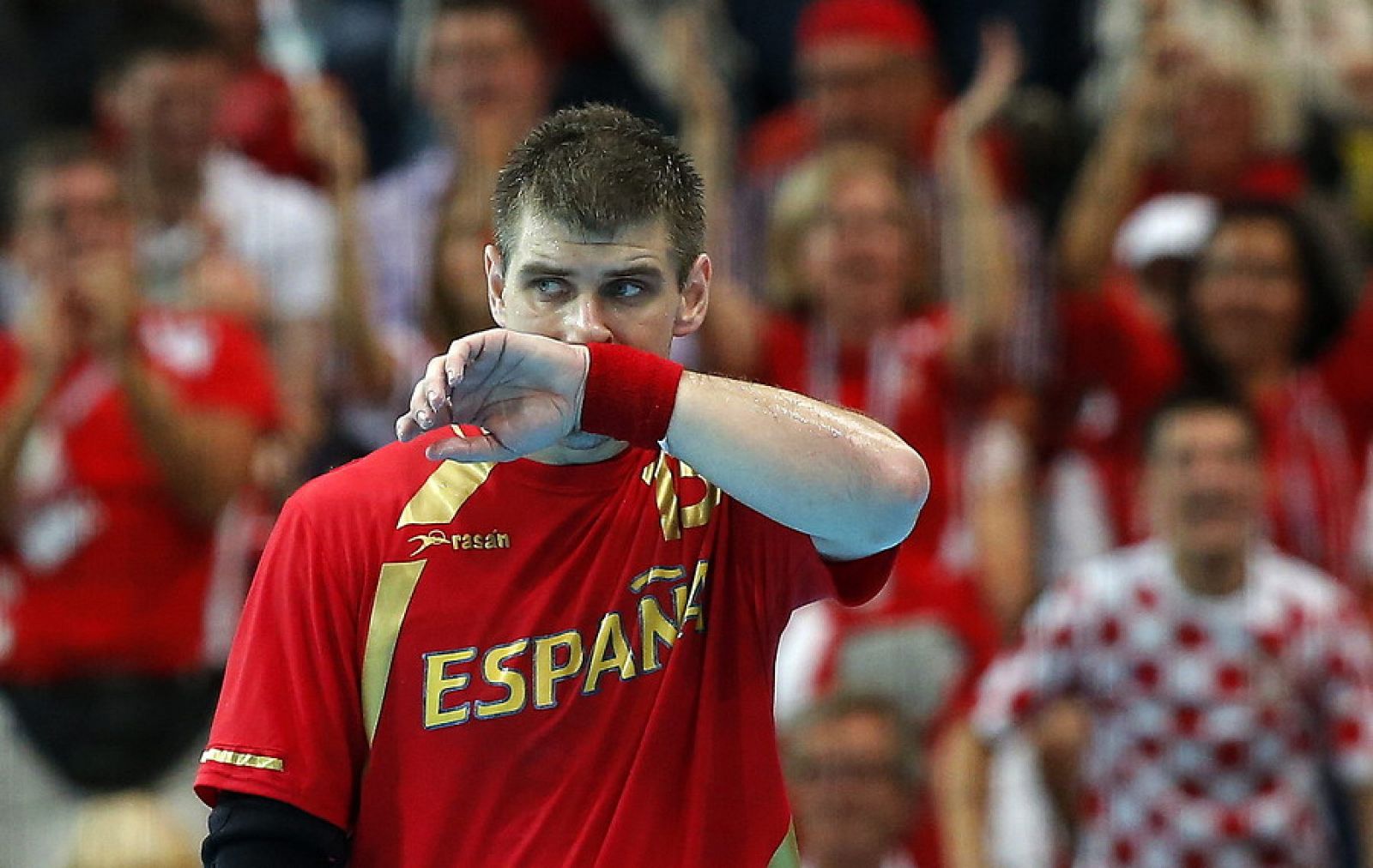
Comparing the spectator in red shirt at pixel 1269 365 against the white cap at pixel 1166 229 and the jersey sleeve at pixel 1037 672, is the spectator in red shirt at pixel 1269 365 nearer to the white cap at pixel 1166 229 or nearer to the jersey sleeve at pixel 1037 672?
the white cap at pixel 1166 229

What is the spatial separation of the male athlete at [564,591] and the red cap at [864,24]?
141 inches

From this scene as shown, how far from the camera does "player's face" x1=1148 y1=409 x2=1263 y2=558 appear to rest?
4.82 m

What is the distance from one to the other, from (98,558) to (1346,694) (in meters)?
3.07

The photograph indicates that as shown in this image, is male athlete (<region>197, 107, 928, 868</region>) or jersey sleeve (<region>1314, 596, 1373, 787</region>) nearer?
male athlete (<region>197, 107, 928, 868</region>)

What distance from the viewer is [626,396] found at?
6.54ft

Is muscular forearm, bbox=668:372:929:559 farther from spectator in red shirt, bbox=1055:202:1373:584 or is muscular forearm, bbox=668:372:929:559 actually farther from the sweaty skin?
spectator in red shirt, bbox=1055:202:1373:584

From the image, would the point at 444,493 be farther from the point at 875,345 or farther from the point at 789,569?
the point at 875,345

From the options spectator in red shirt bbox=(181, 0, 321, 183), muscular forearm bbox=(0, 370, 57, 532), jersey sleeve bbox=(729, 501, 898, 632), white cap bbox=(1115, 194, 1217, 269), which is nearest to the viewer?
jersey sleeve bbox=(729, 501, 898, 632)

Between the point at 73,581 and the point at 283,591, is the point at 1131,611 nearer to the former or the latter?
the point at 73,581

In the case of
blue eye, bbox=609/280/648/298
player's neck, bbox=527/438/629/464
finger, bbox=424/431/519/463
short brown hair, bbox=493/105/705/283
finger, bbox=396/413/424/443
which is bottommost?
player's neck, bbox=527/438/629/464

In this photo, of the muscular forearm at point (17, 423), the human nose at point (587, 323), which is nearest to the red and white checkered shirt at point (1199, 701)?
the muscular forearm at point (17, 423)

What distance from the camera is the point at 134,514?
4.73 metres

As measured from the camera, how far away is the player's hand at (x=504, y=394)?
1867 mm

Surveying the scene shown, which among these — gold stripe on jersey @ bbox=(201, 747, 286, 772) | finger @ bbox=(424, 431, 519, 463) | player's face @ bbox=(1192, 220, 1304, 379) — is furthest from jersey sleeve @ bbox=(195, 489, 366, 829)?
player's face @ bbox=(1192, 220, 1304, 379)
